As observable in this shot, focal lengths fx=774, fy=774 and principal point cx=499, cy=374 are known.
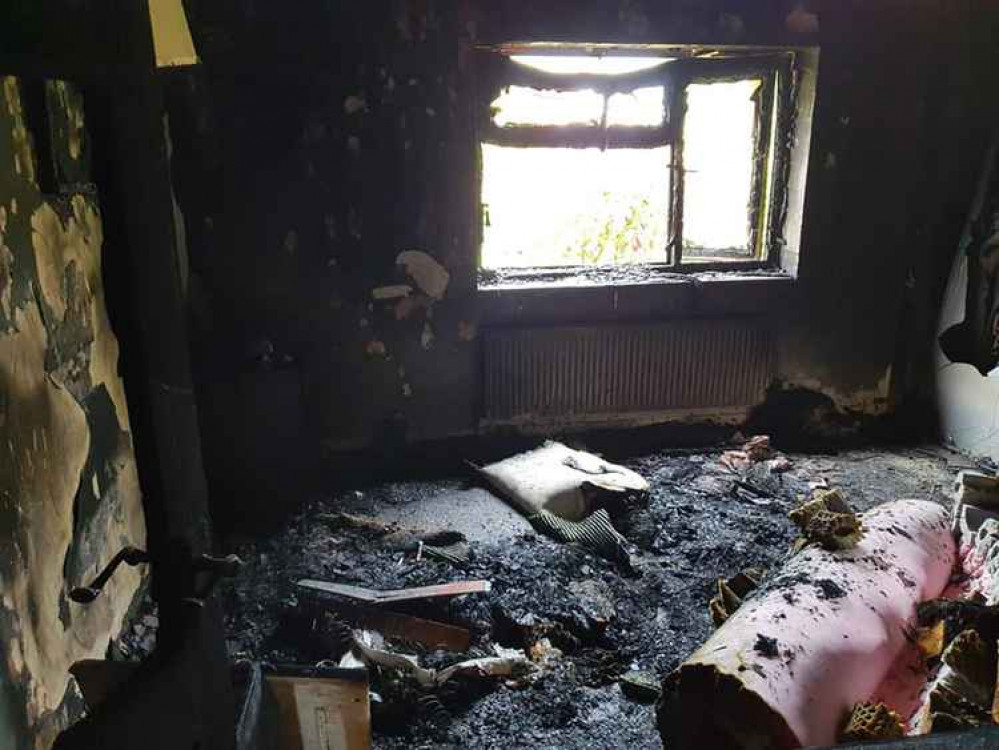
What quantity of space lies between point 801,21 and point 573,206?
1.49m

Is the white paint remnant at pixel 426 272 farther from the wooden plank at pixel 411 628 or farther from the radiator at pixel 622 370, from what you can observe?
the wooden plank at pixel 411 628

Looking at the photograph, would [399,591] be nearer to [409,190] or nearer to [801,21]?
[409,190]

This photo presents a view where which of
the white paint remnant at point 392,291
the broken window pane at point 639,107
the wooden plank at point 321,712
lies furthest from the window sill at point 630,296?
the wooden plank at point 321,712

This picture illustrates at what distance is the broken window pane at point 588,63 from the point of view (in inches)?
156

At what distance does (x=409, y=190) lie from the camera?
3.81m

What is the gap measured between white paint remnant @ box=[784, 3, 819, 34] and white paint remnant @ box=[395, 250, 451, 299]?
2194 millimetres

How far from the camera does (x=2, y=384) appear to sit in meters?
1.69

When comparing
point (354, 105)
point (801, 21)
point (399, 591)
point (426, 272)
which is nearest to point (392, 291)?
point (426, 272)

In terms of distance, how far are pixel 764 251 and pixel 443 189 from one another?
1.98m

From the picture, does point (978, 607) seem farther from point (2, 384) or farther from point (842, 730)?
point (2, 384)

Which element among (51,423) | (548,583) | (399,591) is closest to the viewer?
(51,423)

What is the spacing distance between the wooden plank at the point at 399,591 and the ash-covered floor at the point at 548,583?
39 mm

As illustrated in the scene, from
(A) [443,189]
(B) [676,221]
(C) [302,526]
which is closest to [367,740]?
(C) [302,526]

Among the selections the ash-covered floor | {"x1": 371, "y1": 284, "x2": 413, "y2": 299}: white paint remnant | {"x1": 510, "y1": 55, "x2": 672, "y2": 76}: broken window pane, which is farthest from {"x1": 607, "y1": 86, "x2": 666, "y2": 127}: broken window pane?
the ash-covered floor
